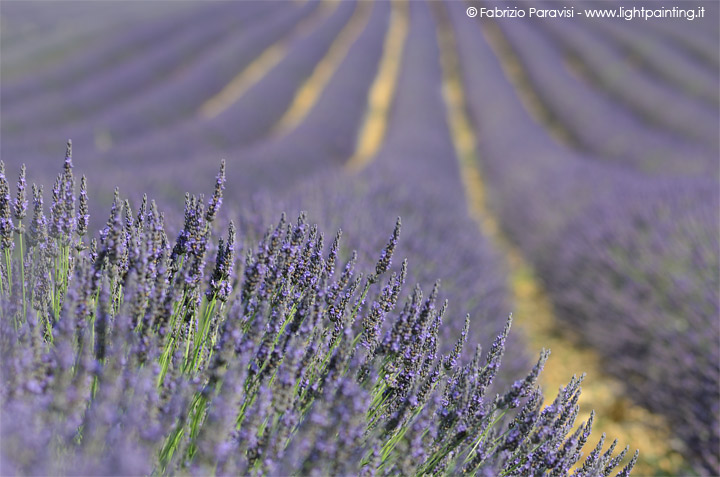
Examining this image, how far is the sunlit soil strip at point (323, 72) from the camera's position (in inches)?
612

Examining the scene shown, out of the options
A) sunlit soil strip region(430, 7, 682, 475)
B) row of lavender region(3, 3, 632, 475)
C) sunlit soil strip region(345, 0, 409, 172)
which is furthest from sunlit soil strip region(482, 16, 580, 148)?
row of lavender region(3, 3, 632, 475)

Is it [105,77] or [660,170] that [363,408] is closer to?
[660,170]

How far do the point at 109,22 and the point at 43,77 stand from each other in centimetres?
826

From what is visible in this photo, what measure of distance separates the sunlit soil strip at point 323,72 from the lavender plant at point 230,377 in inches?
483

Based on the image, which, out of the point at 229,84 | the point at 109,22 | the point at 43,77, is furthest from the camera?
the point at 109,22

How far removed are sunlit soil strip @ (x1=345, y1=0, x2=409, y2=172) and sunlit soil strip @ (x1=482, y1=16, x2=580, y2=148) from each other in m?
3.89

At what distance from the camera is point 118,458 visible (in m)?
0.81

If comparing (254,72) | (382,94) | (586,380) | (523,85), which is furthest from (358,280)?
(254,72)

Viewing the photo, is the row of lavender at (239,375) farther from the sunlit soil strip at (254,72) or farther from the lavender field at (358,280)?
the sunlit soil strip at (254,72)

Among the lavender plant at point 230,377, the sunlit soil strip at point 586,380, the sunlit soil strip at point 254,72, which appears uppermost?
the sunlit soil strip at point 254,72

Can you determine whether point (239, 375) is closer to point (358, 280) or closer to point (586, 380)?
point (358, 280)

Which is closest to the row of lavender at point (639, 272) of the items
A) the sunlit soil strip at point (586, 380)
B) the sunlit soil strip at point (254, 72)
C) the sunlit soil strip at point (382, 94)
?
the sunlit soil strip at point (586, 380)

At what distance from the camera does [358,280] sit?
Answer: 1417 millimetres

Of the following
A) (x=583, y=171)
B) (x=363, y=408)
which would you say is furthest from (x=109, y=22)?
(x=363, y=408)
